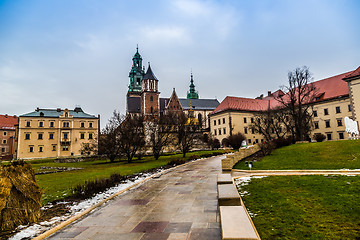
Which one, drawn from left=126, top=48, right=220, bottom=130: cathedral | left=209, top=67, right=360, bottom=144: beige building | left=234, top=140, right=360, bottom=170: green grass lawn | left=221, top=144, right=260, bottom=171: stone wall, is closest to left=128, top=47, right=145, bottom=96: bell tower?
left=126, top=48, right=220, bottom=130: cathedral

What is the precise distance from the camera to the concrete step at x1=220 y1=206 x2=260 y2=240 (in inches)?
120

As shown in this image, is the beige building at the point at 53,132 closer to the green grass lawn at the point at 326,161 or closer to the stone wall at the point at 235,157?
the stone wall at the point at 235,157

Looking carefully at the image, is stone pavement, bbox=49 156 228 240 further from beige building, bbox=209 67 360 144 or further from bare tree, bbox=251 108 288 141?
beige building, bbox=209 67 360 144

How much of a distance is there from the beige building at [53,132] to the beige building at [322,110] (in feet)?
124

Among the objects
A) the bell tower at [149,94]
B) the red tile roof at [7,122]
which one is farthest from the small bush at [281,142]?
the red tile roof at [7,122]

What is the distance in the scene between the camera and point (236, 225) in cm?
346

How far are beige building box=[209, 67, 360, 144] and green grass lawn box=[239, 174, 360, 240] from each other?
124 ft

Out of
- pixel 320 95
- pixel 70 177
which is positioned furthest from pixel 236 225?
pixel 320 95

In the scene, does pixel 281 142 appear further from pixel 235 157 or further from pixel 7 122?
pixel 7 122

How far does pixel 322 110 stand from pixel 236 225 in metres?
56.5

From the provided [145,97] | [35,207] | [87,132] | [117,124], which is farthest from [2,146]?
[35,207]

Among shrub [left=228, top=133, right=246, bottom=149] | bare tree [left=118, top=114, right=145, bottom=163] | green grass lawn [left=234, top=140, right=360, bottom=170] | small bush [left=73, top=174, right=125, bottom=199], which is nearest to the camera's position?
small bush [left=73, top=174, right=125, bottom=199]

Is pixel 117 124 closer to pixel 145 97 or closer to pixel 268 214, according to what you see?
pixel 268 214

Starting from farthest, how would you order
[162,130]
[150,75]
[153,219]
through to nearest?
[150,75]
[162,130]
[153,219]
